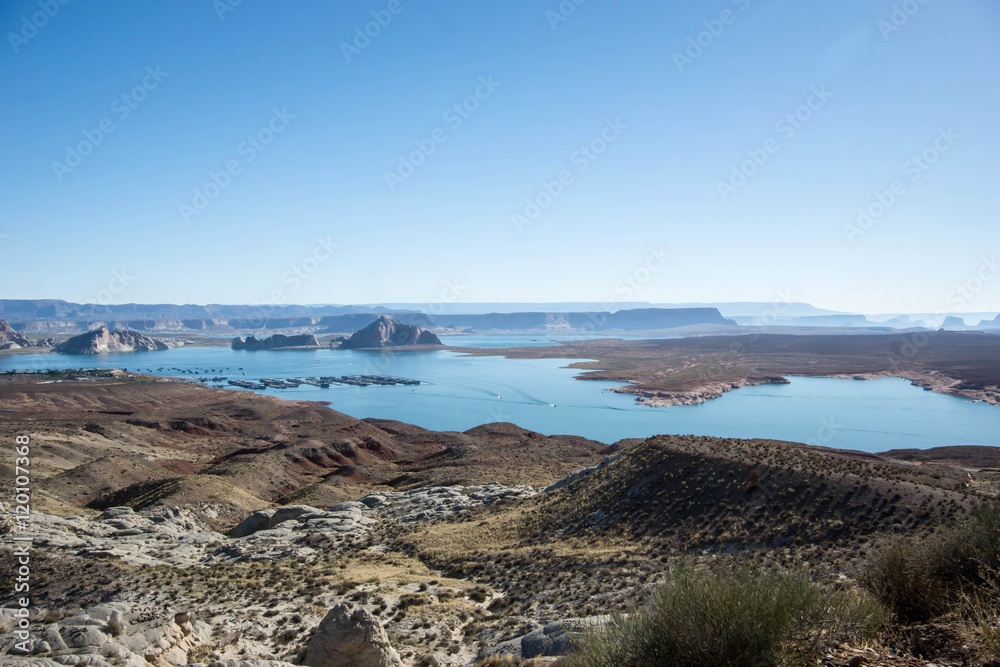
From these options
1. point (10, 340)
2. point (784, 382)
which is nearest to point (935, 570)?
point (784, 382)

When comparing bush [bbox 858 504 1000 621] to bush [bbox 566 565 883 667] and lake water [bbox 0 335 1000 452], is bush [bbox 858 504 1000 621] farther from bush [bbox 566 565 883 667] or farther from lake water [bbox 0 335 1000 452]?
lake water [bbox 0 335 1000 452]

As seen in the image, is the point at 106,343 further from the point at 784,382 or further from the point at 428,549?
the point at 428,549

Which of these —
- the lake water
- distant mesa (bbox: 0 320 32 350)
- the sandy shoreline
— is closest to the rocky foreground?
the lake water

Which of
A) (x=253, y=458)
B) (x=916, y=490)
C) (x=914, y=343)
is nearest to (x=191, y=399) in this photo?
(x=253, y=458)

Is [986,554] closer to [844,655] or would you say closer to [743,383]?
[844,655]

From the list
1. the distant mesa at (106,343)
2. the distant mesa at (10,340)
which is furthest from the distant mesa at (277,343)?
the distant mesa at (10,340)

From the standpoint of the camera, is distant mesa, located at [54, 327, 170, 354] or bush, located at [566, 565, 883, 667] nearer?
bush, located at [566, 565, 883, 667]

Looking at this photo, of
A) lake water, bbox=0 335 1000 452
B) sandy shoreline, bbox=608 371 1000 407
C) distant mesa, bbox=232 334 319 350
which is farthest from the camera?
distant mesa, bbox=232 334 319 350

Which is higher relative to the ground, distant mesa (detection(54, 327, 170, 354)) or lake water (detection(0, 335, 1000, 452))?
distant mesa (detection(54, 327, 170, 354))
